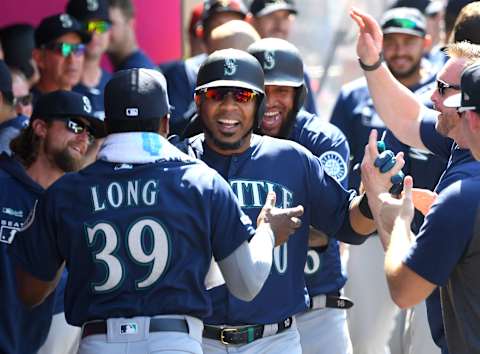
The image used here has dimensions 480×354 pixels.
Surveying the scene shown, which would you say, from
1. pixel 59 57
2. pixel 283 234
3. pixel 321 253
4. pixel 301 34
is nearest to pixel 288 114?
pixel 321 253

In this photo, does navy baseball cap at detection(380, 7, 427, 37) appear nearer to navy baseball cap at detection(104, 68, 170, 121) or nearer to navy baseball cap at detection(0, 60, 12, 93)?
navy baseball cap at detection(0, 60, 12, 93)

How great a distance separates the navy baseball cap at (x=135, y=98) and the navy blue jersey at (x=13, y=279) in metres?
1.21

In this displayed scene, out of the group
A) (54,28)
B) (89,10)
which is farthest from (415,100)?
(89,10)

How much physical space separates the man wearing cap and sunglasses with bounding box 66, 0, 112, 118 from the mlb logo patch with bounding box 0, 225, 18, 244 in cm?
260

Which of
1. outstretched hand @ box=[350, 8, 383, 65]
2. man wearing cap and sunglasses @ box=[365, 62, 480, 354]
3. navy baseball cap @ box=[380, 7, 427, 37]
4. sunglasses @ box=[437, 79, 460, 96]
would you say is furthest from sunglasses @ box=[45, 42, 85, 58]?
man wearing cap and sunglasses @ box=[365, 62, 480, 354]

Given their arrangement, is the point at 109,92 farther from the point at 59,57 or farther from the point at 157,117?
the point at 59,57

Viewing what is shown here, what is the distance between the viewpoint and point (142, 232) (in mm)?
4438

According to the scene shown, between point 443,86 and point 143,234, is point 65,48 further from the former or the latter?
point 143,234

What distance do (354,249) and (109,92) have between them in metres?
3.26

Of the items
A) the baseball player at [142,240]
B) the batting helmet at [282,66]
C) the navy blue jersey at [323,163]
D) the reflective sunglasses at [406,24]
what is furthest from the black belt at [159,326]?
the reflective sunglasses at [406,24]

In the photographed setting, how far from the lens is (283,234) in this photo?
4.76 m

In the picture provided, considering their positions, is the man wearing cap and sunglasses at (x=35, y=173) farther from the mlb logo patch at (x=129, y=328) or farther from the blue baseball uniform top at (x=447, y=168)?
the blue baseball uniform top at (x=447, y=168)

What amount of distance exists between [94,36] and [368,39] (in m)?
3.20

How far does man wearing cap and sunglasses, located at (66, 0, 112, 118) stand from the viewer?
8328 mm
